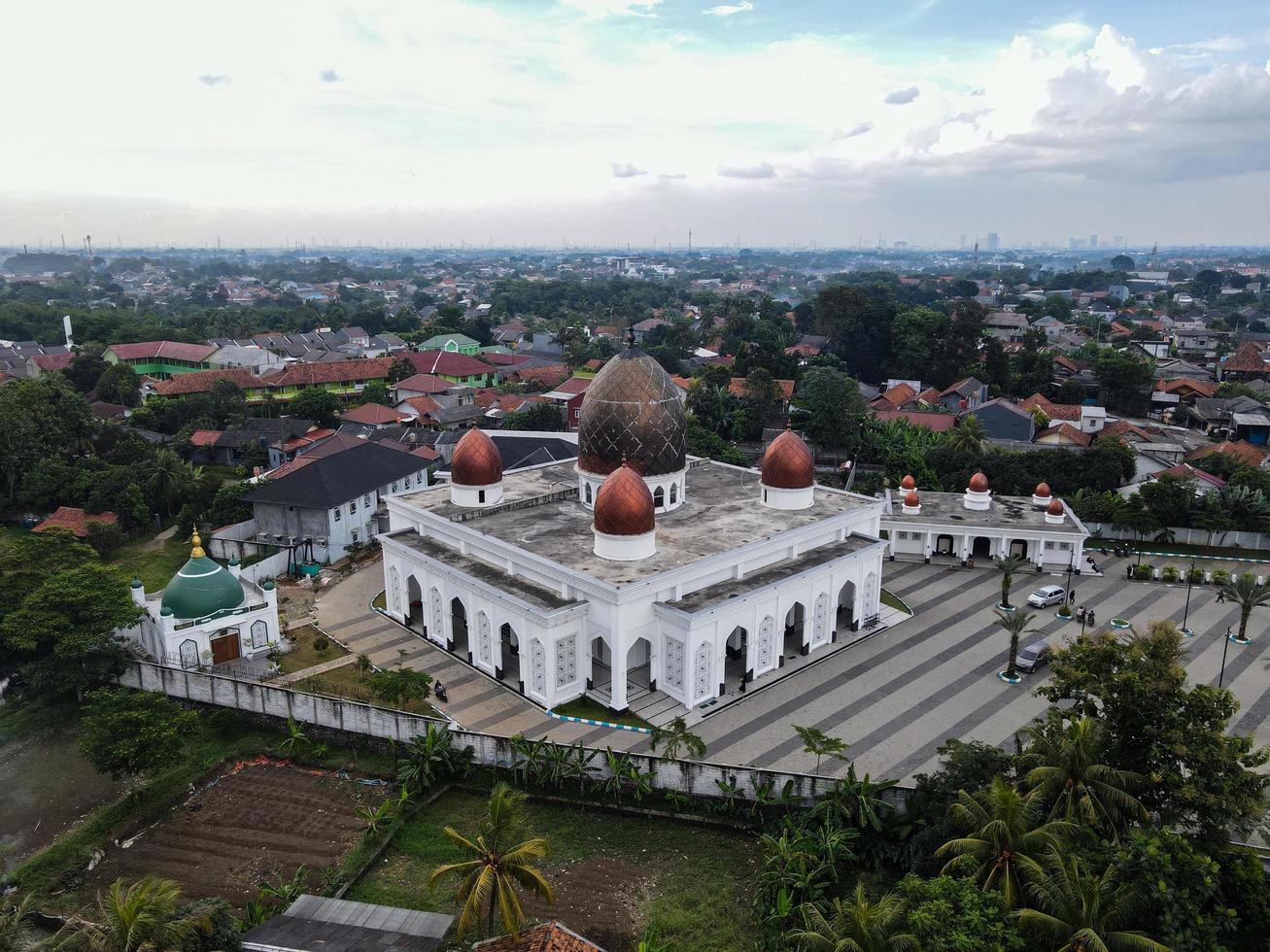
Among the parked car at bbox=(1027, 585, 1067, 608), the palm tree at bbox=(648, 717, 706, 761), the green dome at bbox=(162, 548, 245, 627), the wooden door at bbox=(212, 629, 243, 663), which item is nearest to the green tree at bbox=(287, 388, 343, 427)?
the green dome at bbox=(162, 548, 245, 627)

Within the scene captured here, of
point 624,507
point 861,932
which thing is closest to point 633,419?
point 624,507

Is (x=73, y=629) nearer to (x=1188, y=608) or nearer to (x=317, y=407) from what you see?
(x=317, y=407)

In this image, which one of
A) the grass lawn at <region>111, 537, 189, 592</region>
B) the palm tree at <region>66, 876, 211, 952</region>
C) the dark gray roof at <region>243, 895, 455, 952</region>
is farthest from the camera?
the grass lawn at <region>111, 537, 189, 592</region>

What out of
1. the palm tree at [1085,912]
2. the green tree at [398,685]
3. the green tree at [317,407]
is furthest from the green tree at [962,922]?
the green tree at [317,407]

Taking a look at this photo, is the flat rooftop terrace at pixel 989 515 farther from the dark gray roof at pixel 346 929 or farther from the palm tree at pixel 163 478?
the palm tree at pixel 163 478

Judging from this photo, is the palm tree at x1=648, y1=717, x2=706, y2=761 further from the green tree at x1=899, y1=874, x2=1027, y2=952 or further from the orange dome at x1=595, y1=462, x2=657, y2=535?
the green tree at x1=899, y1=874, x2=1027, y2=952

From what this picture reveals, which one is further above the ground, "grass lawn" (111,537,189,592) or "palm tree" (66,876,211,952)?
"palm tree" (66,876,211,952)
